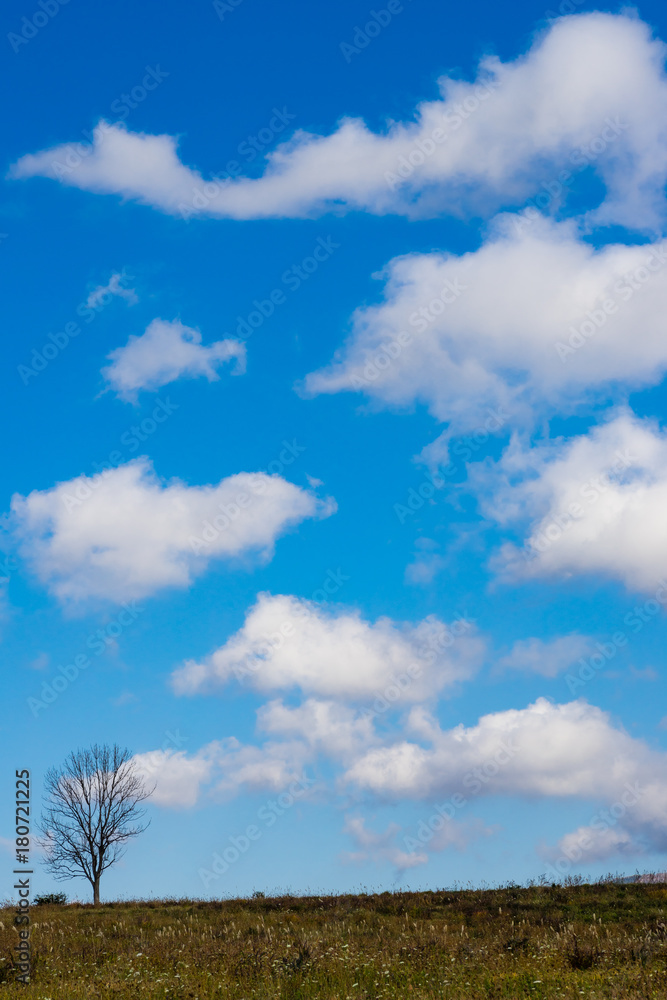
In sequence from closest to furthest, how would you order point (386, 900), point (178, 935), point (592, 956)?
point (592, 956) → point (178, 935) → point (386, 900)

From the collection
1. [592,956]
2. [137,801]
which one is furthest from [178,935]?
[137,801]

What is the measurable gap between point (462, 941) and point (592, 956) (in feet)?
13.5

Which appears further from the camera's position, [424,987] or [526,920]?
[526,920]

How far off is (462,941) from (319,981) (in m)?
5.23

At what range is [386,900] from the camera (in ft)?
95.0

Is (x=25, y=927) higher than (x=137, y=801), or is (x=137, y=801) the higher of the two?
(x=137, y=801)

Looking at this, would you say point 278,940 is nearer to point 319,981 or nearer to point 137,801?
point 319,981

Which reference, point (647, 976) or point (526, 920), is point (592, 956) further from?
point (526, 920)

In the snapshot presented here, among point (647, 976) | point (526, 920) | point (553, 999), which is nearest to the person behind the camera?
point (553, 999)

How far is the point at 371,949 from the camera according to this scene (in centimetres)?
1903

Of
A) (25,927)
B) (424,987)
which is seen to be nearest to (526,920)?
(424,987)

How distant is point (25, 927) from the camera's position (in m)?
22.4

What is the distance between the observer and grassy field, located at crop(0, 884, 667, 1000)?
1505 centimetres

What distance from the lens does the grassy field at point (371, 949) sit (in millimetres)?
15055
